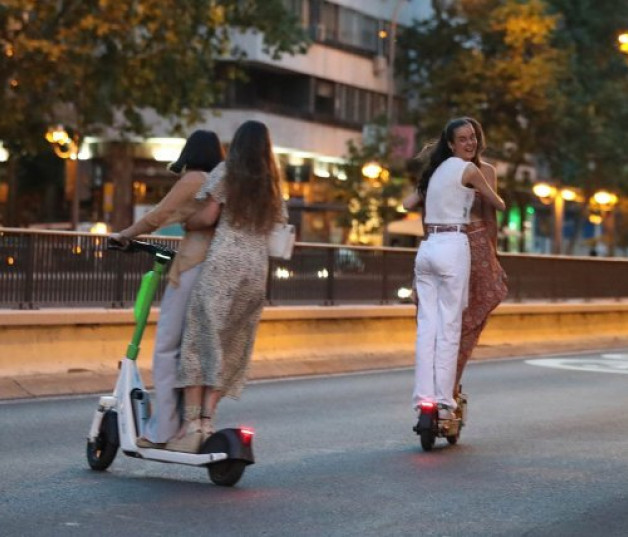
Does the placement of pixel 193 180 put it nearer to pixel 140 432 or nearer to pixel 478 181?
pixel 140 432

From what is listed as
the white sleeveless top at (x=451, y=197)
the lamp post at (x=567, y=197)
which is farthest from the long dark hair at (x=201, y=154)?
the lamp post at (x=567, y=197)

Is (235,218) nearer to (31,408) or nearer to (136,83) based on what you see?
(31,408)

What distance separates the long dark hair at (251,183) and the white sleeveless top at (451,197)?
1.95 m

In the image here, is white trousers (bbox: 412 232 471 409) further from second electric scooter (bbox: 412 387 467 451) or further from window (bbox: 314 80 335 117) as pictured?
window (bbox: 314 80 335 117)

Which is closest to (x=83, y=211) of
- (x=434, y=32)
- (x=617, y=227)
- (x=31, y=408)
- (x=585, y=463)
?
(x=434, y=32)

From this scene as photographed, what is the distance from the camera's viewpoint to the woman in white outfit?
32.5 feet

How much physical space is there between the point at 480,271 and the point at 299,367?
743 cm

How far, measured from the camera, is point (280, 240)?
26.9ft

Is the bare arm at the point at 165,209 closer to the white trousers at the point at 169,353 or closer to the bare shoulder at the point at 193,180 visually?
the bare shoulder at the point at 193,180

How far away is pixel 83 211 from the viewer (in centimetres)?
5741

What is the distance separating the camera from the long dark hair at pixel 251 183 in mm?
8117

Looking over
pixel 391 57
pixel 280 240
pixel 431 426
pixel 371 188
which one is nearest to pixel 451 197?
pixel 431 426

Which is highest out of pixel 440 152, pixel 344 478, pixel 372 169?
pixel 372 169

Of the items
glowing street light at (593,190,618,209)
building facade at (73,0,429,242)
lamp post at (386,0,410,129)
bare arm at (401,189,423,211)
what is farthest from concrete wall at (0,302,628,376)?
glowing street light at (593,190,618,209)
